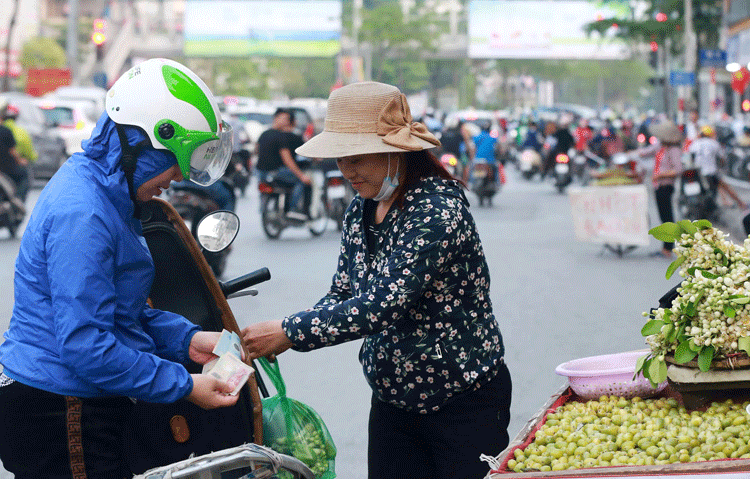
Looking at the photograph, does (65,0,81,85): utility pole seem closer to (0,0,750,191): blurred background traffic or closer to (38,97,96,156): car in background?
(0,0,750,191): blurred background traffic

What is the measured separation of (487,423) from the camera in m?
3.14

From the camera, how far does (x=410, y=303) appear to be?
2.89 metres

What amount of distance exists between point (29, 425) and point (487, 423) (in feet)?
4.28

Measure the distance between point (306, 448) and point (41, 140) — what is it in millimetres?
19877

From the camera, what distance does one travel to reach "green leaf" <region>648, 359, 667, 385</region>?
289 cm

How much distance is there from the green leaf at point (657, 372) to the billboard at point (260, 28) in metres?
64.3

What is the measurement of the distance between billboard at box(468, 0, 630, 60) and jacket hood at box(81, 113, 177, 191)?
6463cm

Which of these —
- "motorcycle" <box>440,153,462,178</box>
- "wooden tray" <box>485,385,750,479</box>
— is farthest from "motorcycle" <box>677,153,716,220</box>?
"wooden tray" <box>485,385,750,479</box>

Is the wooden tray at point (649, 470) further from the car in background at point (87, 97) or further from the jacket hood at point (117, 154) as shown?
the car in background at point (87, 97)

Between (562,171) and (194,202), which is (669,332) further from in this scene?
(562,171)

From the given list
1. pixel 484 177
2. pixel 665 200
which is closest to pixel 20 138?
pixel 484 177

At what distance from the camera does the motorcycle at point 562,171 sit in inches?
934

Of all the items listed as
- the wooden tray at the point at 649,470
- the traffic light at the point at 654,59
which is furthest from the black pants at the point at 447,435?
the traffic light at the point at 654,59

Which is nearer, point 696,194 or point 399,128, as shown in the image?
point 399,128
